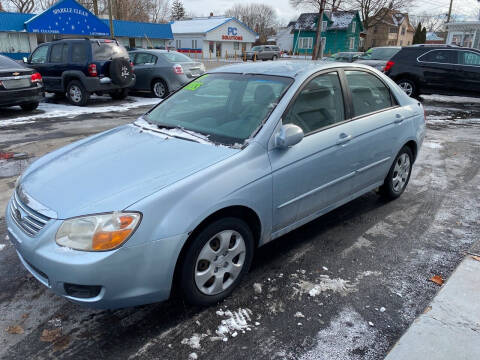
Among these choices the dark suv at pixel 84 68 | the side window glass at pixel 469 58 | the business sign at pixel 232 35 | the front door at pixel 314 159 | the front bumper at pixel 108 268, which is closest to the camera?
the front bumper at pixel 108 268

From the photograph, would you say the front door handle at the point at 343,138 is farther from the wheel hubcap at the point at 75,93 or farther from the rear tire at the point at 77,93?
the wheel hubcap at the point at 75,93

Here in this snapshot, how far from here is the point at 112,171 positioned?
105 inches

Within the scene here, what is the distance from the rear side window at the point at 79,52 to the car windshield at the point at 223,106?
8256mm

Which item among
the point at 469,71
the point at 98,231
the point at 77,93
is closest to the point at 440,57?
the point at 469,71

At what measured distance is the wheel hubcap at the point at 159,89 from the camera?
42.7ft

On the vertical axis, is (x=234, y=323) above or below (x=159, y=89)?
below

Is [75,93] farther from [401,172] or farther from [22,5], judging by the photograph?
[22,5]

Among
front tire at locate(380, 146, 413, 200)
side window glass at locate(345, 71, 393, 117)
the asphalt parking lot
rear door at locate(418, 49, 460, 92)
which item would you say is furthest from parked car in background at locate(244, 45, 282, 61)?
the asphalt parking lot

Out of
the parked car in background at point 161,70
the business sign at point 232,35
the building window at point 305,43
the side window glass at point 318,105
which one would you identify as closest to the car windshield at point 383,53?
the parked car in background at point 161,70

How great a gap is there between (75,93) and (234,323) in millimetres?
10524

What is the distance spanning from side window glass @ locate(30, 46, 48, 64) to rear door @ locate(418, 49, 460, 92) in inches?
465

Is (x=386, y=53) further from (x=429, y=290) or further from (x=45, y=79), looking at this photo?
(x=429, y=290)

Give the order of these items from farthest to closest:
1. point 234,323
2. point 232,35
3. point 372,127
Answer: point 232,35 < point 372,127 < point 234,323

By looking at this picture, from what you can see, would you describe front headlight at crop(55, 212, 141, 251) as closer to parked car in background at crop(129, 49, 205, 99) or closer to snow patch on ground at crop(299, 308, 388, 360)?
snow patch on ground at crop(299, 308, 388, 360)
